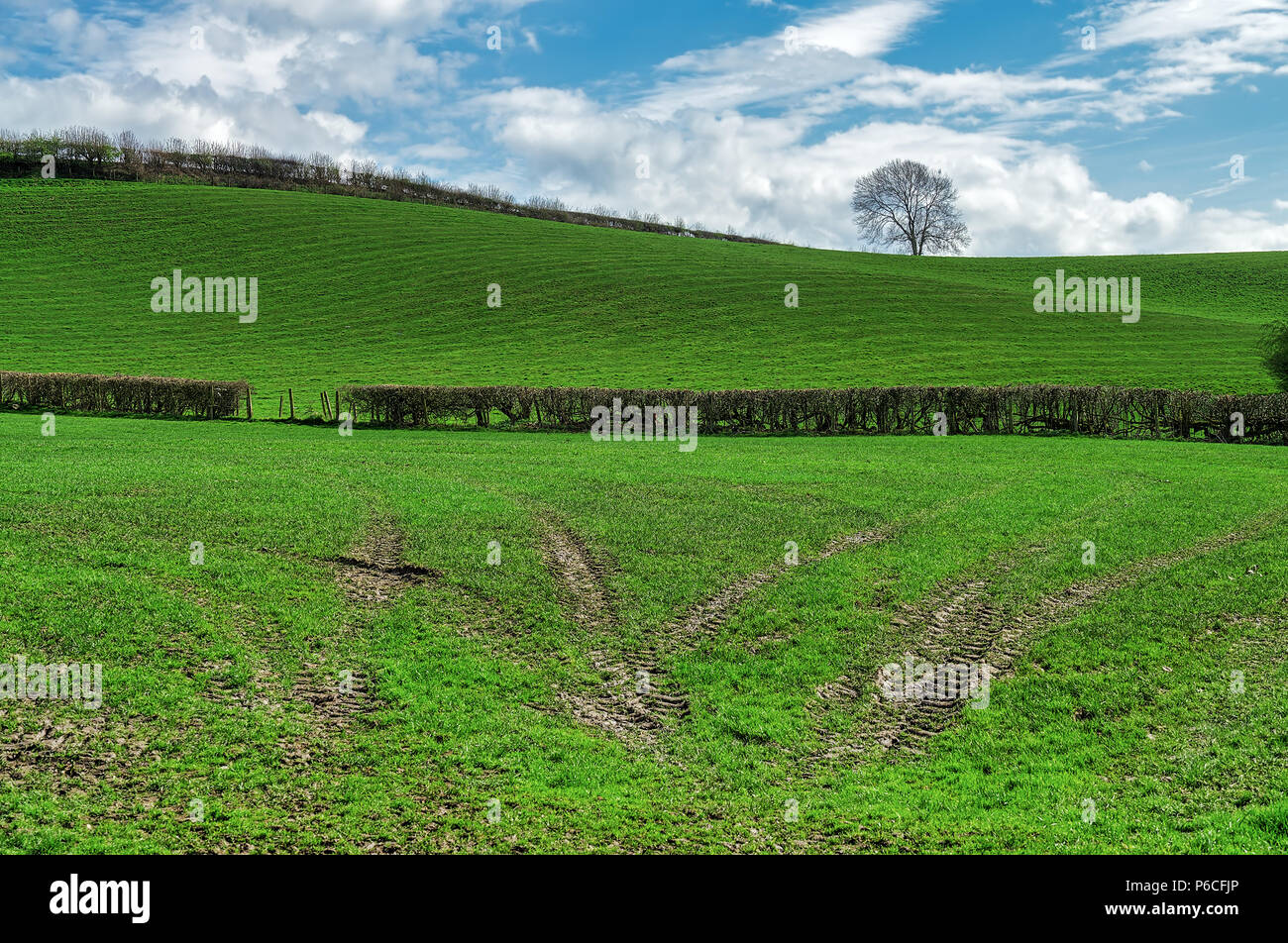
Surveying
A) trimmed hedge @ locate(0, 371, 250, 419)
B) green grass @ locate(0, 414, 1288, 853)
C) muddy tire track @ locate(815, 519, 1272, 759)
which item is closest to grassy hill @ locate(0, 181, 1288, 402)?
trimmed hedge @ locate(0, 371, 250, 419)

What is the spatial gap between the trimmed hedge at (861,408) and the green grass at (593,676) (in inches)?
560

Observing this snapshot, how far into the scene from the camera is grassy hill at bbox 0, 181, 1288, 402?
167ft

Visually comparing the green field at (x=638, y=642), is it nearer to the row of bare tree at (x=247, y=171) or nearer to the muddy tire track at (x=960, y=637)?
the muddy tire track at (x=960, y=637)

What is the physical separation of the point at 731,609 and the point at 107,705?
325 inches

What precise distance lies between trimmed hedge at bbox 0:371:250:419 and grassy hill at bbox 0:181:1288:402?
203 inches

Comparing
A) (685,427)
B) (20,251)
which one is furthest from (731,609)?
(20,251)

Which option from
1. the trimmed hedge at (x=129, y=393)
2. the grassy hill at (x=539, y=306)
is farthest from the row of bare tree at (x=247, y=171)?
the trimmed hedge at (x=129, y=393)

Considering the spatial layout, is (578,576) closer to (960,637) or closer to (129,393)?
(960,637)

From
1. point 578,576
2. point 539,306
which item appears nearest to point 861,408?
point 578,576

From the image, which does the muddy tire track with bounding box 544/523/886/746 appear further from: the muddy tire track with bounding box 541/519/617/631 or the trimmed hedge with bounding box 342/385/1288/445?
the trimmed hedge with bounding box 342/385/1288/445

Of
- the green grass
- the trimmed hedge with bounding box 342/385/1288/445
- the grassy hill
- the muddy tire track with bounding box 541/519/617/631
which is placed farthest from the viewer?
the grassy hill

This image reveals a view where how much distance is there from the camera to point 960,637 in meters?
12.6

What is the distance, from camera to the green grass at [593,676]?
26.3 ft

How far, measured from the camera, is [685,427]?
3631 centimetres
